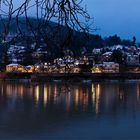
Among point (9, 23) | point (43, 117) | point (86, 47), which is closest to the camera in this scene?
point (9, 23)

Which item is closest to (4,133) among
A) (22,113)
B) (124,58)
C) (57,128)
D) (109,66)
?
(57,128)

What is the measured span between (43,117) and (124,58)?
198ft

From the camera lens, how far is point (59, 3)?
173 centimetres

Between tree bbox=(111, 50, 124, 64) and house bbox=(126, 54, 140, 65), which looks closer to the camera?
tree bbox=(111, 50, 124, 64)

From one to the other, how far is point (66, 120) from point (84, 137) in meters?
5.10

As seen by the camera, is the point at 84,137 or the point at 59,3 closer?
the point at 59,3

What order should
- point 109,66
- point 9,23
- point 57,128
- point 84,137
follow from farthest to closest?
point 109,66, point 57,128, point 84,137, point 9,23

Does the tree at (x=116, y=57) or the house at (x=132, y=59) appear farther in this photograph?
Answer: the house at (x=132, y=59)

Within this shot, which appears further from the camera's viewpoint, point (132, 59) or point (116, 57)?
point (132, 59)

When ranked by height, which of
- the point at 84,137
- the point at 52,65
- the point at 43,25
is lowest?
the point at 84,137

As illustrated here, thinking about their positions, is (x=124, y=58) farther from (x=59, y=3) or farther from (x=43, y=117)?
(x=59, y=3)

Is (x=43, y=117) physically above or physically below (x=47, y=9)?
below

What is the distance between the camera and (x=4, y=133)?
1720cm

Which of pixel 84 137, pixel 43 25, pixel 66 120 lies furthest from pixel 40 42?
pixel 66 120
